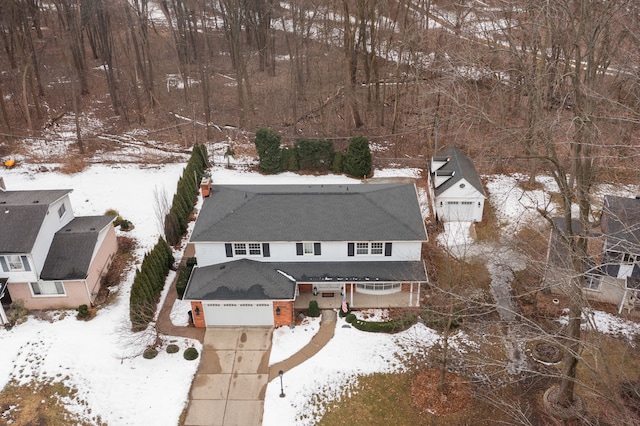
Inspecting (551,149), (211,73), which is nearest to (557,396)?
(551,149)

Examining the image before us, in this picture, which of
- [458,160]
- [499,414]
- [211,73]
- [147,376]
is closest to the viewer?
[499,414]

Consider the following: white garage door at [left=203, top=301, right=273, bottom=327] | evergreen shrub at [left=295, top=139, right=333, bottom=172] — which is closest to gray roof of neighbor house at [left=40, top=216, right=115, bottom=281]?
white garage door at [left=203, top=301, right=273, bottom=327]

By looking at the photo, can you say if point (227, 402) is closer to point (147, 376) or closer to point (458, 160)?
point (147, 376)

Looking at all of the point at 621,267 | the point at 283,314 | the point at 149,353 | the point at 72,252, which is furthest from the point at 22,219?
the point at 621,267

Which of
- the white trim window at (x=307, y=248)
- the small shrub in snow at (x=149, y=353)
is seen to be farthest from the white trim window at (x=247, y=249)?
the small shrub in snow at (x=149, y=353)

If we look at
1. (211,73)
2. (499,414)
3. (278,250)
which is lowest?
(499,414)

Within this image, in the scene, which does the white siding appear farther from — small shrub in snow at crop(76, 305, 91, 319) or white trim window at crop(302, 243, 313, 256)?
small shrub in snow at crop(76, 305, 91, 319)
